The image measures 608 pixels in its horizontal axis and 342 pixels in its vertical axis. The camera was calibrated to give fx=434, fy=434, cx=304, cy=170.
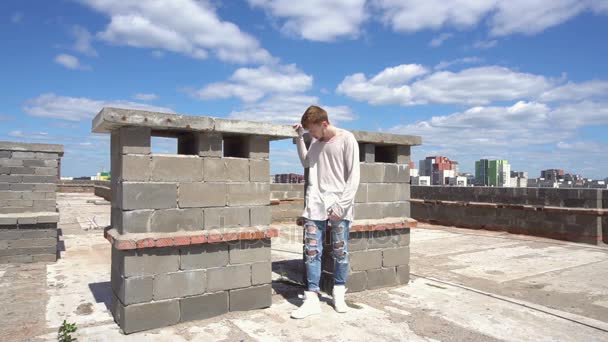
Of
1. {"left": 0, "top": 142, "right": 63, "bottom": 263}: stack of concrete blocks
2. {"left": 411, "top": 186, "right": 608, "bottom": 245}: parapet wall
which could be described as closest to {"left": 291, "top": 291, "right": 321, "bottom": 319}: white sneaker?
{"left": 0, "top": 142, "right": 63, "bottom": 263}: stack of concrete blocks

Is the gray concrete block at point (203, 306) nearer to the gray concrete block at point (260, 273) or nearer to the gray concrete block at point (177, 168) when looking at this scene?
the gray concrete block at point (260, 273)

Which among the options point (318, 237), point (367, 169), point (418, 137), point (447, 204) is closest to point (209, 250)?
point (318, 237)

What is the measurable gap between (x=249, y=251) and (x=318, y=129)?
1.40 m

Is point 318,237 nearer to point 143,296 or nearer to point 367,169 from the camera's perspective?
point 367,169

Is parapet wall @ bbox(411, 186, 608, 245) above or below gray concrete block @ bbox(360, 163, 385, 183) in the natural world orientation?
below

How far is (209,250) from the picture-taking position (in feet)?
13.5

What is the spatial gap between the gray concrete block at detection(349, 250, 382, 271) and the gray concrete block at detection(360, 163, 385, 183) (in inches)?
33.7

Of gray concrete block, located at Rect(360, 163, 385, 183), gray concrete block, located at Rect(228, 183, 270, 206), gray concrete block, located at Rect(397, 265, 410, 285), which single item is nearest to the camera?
gray concrete block, located at Rect(228, 183, 270, 206)

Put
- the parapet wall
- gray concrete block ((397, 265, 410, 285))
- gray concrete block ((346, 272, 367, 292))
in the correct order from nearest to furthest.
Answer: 1. gray concrete block ((346, 272, 367, 292))
2. gray concrete block ((397, 265, 410, 285))
3. the parapet wall

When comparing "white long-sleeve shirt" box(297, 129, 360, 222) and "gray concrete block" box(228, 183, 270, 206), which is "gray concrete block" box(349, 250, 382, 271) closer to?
"white long-sleeve shirt" box(297, 129, 360, 222)

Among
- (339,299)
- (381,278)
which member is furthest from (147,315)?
(381,278)

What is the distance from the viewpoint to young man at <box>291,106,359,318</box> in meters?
4.30

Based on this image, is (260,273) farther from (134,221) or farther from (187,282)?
(134,221)

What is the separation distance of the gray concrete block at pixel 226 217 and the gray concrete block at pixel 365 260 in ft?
4.64
